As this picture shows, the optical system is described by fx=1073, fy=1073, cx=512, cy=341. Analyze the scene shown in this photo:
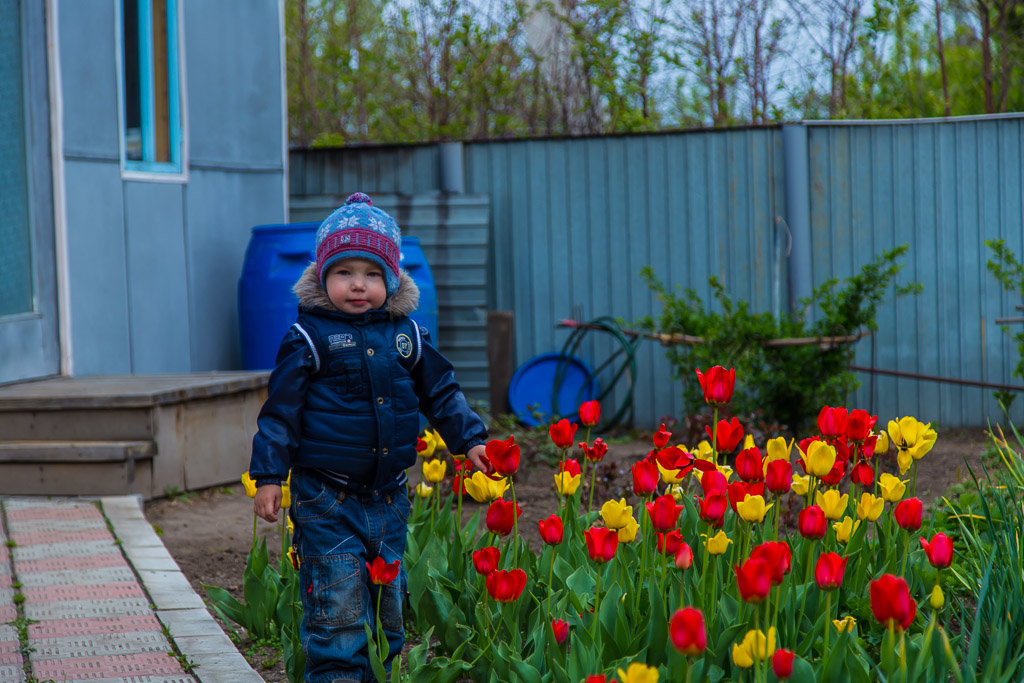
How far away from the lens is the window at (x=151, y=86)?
581cm

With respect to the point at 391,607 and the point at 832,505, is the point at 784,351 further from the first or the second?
the point at 832,505

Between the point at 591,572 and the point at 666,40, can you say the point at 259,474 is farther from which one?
the point at 666,40

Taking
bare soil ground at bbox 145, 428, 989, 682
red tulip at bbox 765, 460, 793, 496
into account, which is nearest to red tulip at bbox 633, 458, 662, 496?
red tulip at bbox 765, 460, 793, 496

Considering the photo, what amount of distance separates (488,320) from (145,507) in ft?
9.53

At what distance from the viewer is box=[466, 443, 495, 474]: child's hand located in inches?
92.7

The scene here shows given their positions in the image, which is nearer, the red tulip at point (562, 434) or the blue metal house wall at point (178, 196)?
the red tulip at point (562, 434)

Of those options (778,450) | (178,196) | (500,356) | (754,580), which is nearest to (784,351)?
(500,356)

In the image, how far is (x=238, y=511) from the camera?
179 inches

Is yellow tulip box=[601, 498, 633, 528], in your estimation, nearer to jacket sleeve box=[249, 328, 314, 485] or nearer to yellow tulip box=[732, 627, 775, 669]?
yellow tulip box=[732, 627, 775, 669]

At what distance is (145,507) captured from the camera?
14.9 ft

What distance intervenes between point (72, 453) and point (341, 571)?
260cm

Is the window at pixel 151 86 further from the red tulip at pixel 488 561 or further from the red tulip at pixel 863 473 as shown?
the red tulip at pixel 863 473

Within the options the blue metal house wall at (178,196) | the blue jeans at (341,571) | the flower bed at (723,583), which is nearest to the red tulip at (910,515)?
the flower bed at (723,583)

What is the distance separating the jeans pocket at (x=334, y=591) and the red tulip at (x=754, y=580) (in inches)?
41.0
